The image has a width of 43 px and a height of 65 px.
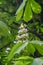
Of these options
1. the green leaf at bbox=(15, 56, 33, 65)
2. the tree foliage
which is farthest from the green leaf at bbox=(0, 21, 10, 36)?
the green leaf at bbox=(15, 56, 33, 65)

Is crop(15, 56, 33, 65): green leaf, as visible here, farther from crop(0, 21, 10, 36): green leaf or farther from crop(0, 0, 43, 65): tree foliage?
crop(0, 21, 10, 36): green leaf

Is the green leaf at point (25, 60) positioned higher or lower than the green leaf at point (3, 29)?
lower

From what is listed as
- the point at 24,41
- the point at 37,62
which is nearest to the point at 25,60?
the point at 37,62

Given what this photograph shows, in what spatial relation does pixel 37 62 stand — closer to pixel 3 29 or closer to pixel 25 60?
pixel 25 60

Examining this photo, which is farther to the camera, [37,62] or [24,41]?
[24,41]

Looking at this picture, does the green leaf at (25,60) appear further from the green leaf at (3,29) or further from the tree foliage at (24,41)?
the green leaf at (3,29)

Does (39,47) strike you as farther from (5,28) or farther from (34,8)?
(34,8)

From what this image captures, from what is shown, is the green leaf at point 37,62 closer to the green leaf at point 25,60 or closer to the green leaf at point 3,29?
the green leaf at point 25,60

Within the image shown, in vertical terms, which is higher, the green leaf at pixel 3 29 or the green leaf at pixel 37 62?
the green leaf at pixel 3 29

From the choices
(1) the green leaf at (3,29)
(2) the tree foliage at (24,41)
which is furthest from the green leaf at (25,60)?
(1) the green leaf at (3,29)

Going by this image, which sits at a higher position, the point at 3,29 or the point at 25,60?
the point at 3,29

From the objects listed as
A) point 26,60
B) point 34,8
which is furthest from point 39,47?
point 34,8

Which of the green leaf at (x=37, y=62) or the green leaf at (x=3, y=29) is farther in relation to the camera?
the green leaf at (x=3, y=29)
